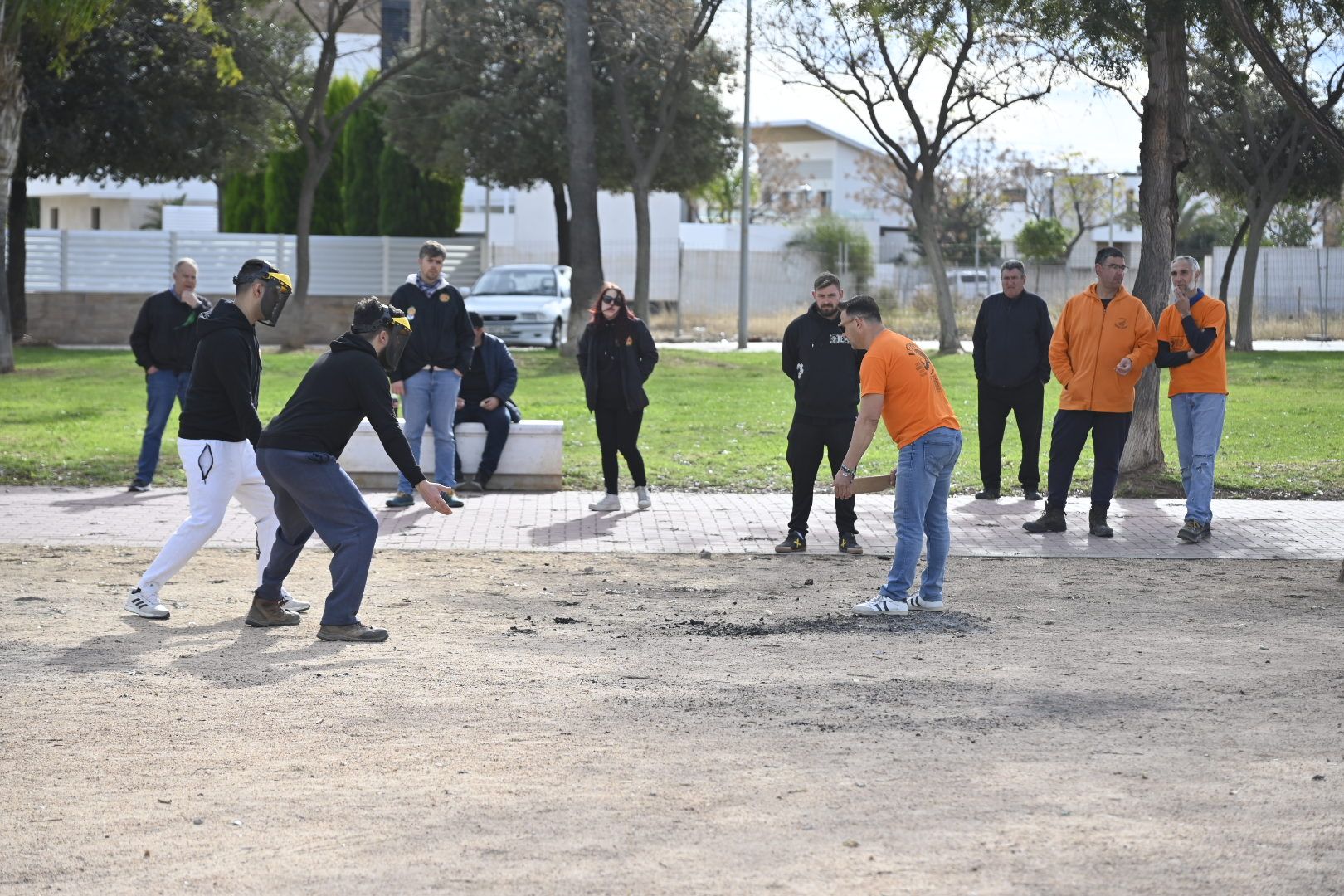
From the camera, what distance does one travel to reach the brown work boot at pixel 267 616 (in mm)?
7887

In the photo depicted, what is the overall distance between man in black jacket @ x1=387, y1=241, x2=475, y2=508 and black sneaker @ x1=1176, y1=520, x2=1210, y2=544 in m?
5.25

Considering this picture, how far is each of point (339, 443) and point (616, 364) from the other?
447cm

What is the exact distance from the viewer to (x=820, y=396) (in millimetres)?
10250

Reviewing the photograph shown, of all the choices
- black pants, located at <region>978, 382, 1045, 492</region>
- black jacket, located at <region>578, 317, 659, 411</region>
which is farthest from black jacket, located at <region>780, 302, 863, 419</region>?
black pants, located at <region>978, 382, 1045, 492</region>

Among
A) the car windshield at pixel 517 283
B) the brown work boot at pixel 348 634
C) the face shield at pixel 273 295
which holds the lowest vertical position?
the brown work boot at pixel 348 634

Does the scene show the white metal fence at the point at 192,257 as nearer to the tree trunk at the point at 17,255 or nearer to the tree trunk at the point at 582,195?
the tree trunk at the point at 17,255

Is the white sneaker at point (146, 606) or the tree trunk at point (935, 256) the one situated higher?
the tree trunk at point (935, 256)

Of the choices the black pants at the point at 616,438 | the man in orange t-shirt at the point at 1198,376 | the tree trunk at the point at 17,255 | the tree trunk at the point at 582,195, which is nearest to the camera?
the man in orange t-shirt at the point at 1198,376

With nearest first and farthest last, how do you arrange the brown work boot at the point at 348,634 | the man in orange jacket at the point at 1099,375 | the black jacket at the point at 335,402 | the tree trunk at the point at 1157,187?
the black jacket at the point at 335,402
the brown work boot at the point at 348,634
the man in orange jacket at the point at 1099,375
the tree trunk at the point at 1157,187

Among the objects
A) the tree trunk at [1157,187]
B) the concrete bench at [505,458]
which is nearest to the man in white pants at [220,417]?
the concrete bench at [505,458]

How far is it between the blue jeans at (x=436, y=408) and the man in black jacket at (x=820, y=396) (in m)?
2.99

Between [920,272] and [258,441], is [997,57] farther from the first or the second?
[258,441]

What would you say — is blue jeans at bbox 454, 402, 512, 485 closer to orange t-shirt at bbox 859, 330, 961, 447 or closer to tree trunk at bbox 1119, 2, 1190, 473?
tree trunk at bbox 1119, 2, 1190, 473

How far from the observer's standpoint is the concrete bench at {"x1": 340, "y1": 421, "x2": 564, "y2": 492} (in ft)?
43.2
